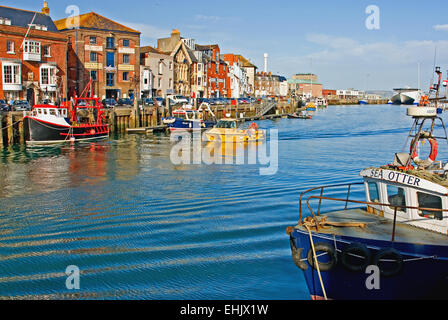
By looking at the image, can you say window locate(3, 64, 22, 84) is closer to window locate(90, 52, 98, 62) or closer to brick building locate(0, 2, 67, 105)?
brick building locate(0, 2, 67, 105)

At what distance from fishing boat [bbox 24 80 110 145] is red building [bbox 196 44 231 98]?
5123 centimetres

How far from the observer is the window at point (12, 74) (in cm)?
5258

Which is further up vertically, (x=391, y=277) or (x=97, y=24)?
(x=97, y=24)

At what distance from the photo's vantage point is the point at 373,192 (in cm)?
1284

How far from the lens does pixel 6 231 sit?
650 inches

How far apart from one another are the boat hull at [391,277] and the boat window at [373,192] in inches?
86.3

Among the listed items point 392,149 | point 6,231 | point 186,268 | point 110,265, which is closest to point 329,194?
point 186,268

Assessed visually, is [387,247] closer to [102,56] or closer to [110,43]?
[102,56]

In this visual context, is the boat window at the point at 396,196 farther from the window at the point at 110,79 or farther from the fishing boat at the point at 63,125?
the window at the point at 110,79
